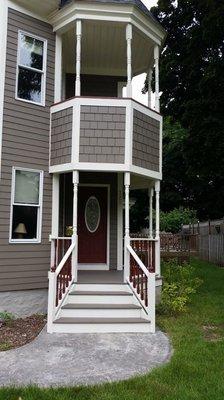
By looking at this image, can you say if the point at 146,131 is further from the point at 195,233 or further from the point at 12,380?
the point at 195,233

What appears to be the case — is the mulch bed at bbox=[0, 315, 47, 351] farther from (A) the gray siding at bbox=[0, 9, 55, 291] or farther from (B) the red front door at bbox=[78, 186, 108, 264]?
(B) the red front door at bbox=[78, 186, 108, 264]

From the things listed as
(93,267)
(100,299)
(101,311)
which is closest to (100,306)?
(101,311)

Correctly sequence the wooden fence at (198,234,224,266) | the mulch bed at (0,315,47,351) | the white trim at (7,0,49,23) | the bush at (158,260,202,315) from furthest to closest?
the wooden fence at (198,234,224,266), the white trim at (7,0,49,23), the bush at (158,260,202,315), the mulch bed at (0,315,47,351)

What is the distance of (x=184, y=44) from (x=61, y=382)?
→ 550 inches

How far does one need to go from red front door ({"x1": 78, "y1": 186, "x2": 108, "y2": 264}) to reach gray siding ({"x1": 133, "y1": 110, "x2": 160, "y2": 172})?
1918 millimetres

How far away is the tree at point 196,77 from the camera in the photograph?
1416 centimetres

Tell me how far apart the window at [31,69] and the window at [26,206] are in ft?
5.60

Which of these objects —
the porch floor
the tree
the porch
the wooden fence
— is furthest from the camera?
the wooden fence

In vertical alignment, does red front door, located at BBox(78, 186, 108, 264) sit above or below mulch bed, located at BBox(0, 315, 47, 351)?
above

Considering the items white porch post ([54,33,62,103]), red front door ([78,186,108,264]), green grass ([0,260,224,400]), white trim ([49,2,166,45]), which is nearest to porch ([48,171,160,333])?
red front door ([78,186,108,264])

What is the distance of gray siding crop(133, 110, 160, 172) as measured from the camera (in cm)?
928

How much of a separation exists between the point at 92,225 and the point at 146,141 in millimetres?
2805

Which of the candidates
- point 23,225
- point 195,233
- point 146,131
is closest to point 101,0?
point 146,131

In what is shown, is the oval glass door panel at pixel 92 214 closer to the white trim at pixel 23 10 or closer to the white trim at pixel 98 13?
the white trim at pixel 98 13
